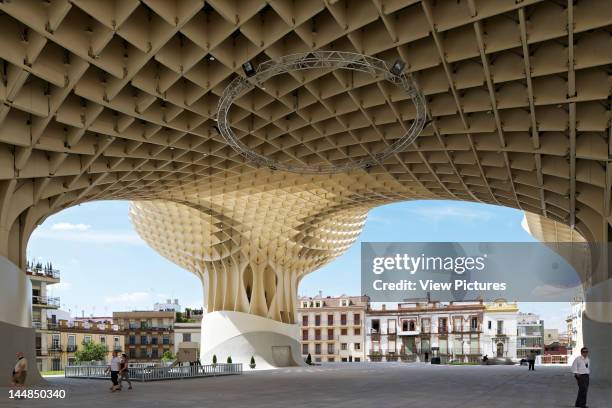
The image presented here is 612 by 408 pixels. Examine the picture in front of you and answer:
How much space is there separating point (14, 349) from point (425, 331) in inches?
4118

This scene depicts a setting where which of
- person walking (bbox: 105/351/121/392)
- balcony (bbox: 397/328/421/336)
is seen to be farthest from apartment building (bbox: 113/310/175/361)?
person walking (bbox: 105/351/121/392)

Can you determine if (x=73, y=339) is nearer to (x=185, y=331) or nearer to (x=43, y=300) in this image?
(x=185, y=331)

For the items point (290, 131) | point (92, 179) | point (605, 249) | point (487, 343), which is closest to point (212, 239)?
point (92, 179)

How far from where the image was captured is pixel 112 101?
2792 cm

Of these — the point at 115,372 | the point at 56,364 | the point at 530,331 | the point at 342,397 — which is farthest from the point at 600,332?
the point at 530,331

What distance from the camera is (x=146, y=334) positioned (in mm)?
136625

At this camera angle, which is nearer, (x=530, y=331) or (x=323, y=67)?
(x=323, y=67)

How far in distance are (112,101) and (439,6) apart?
13.6 metres

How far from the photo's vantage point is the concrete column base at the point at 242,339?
211 ft

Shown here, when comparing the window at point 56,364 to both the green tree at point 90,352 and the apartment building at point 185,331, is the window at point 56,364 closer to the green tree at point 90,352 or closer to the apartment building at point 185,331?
the green tree at point 90,352

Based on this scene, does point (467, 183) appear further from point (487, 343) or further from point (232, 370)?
point (487, 343)

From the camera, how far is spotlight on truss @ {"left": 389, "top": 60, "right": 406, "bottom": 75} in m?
24.0

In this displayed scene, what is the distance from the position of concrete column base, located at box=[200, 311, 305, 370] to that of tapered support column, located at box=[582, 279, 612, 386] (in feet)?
104

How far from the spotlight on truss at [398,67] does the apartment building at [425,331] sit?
102 m
